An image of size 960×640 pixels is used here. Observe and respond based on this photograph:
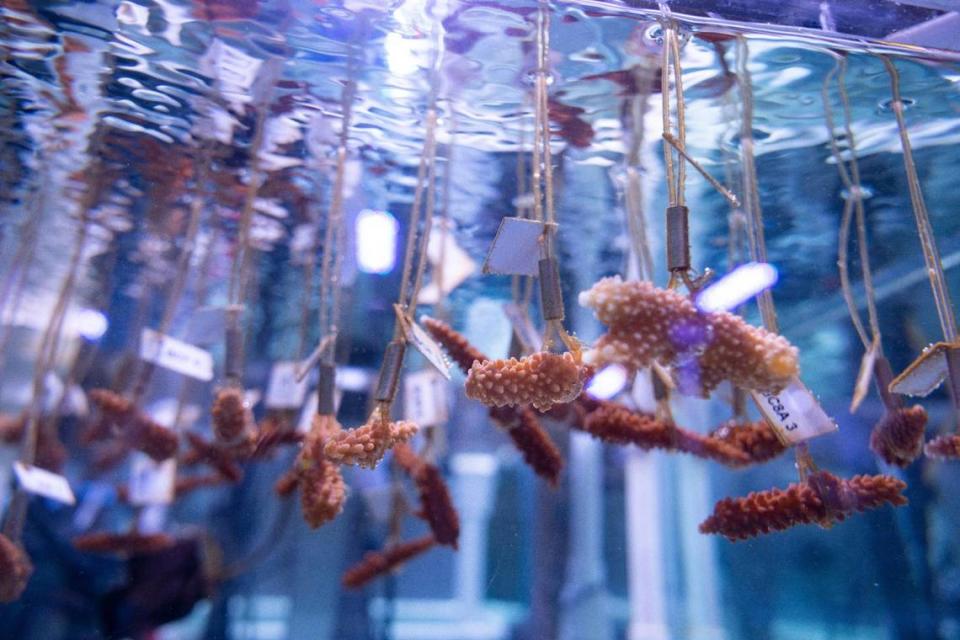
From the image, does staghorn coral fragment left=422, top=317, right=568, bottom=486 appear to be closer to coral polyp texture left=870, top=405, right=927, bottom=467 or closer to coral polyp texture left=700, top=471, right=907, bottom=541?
coral polyp texture left=700, top=471, right=907, bottom=541

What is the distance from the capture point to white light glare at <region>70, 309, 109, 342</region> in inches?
181

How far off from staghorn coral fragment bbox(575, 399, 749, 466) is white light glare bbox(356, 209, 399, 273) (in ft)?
6.32

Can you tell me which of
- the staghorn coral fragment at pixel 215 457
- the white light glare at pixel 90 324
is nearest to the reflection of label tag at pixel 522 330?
the staghorn coral fragment at pixel 215 457

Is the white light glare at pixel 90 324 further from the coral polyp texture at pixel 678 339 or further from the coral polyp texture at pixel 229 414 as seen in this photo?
the coral polyp texture at pixel 678 339

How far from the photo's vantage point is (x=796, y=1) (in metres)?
1.58

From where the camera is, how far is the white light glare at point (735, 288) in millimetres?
951

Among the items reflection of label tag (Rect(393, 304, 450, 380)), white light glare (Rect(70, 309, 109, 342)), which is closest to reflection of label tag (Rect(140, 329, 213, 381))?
reflection of label tag (Rect(393, 304, 450, 380))

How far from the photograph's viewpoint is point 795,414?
1257 mm

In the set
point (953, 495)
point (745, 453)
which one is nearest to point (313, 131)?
point (745, 453)

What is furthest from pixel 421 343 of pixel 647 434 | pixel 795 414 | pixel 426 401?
pixel 426 401

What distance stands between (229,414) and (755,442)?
1.21 m

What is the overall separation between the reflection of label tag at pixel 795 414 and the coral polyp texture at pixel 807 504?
0.28 ft

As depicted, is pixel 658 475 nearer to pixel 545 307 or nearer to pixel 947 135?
pixel 947 135

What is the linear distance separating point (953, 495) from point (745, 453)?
3057 mm
